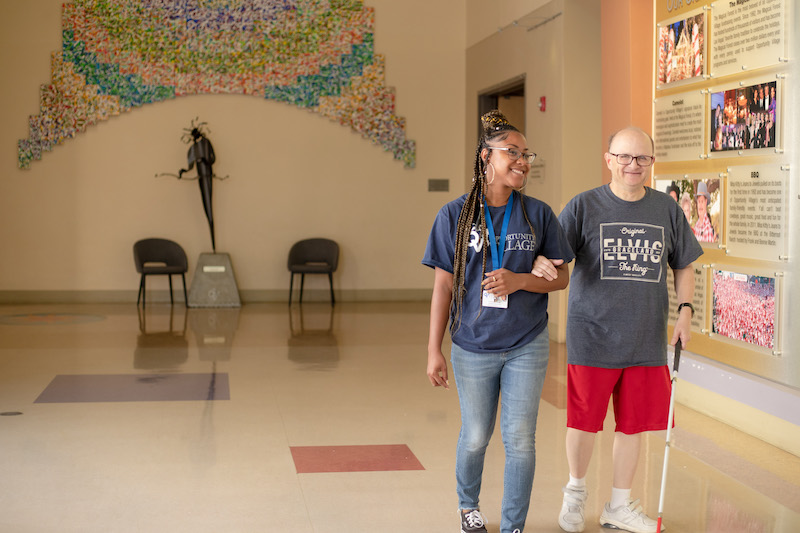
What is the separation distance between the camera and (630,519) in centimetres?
326

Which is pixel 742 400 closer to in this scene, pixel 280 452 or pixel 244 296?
pixel 280 452

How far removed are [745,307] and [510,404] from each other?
7.56 feet

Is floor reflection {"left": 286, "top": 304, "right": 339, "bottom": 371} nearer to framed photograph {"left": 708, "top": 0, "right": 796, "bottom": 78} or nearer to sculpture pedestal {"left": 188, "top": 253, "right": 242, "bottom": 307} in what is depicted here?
sculpture pedestal {"left": 188, "top": 253, "right": 242, "bottom": 307}

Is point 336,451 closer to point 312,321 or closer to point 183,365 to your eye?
point 183,365

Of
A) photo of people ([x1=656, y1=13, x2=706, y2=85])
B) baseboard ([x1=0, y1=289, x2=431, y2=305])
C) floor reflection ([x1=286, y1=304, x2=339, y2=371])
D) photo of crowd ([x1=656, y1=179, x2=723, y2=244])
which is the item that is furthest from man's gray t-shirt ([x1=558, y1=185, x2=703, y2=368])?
baseboard ([x1=0, y1=289, x2=431, y2=305])

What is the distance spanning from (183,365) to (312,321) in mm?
2618

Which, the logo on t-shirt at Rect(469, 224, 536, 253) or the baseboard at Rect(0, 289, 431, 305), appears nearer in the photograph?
the logo on t-shirt at Rect(469, 224, 536, 253)

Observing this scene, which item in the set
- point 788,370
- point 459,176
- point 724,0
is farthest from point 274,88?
point 788,370

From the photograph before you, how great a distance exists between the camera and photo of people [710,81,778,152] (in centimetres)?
449

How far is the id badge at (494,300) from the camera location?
2861 millimetres

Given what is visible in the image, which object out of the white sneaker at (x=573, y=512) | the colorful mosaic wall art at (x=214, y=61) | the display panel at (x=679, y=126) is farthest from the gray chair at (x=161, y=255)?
the white sneaker at (x=573, y=512)

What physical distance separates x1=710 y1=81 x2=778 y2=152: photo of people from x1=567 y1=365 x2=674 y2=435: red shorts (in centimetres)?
183

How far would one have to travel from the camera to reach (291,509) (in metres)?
3.48

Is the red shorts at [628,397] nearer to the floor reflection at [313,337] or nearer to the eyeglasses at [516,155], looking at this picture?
the eyeglasses at [516,155]
